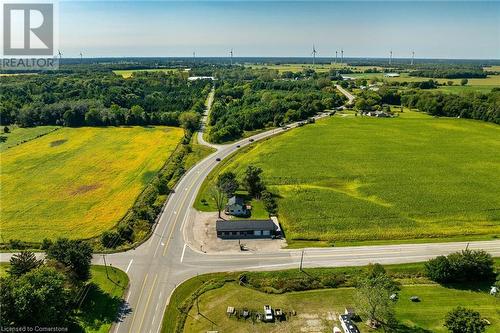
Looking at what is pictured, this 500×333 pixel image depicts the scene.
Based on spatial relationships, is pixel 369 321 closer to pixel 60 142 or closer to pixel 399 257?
pixel 399 257

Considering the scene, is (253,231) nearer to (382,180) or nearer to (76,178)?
(382,180)

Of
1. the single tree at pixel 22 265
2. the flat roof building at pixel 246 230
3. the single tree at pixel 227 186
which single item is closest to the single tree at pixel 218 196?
the single tree at pixel 227 186

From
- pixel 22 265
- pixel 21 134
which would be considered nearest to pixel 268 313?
pixel 22 265

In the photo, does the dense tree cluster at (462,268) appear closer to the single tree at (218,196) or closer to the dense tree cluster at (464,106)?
the single tree at (218,196)

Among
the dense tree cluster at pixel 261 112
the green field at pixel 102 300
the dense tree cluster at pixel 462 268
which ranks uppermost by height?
the dense tree cluster at pixel 261 112

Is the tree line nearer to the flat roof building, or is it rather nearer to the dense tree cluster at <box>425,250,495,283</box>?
the dense tree cluster at <box>425,250,495,283</box>

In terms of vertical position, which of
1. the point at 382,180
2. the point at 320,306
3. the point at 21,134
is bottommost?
the point at 320,306
